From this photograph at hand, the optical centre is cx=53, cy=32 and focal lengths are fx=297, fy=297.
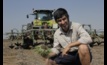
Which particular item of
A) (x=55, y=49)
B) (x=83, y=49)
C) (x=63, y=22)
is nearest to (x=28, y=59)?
(x=55, y=49)

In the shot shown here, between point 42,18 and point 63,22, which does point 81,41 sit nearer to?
point 63,22

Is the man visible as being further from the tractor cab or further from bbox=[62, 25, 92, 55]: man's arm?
the tractor cab

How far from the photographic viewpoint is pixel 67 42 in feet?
12.1

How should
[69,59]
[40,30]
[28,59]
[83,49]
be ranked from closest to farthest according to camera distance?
1. [83,49]
2. [69,59]
3. [28,59]
4. [40,30]

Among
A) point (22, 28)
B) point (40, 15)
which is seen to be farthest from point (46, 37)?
point (40, 15)

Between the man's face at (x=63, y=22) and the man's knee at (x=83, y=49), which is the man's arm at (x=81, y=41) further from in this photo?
the man's face at (x=63, y=22)

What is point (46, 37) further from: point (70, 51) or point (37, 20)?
point (70, 51)

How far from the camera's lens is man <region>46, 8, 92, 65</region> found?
3518 millimetres

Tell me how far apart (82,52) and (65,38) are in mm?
368

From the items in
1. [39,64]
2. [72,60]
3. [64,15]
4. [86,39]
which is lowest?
[39,64]

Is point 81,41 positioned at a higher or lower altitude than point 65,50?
higher

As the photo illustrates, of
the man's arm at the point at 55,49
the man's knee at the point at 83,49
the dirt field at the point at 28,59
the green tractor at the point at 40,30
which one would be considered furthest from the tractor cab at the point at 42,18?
the man's knee at the point at 83,49

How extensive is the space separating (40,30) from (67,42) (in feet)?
40.0

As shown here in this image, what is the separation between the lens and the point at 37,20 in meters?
18.2
